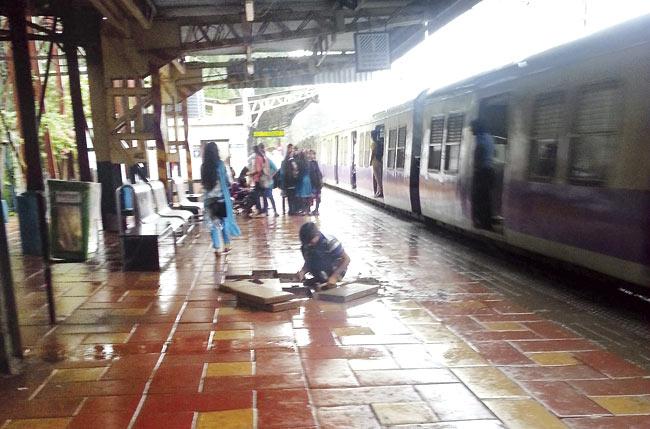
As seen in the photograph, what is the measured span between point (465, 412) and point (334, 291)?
2414mm

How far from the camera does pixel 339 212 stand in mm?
13359

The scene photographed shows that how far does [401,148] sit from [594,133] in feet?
21.7

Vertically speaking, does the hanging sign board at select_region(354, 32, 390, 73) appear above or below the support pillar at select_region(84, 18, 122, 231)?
above

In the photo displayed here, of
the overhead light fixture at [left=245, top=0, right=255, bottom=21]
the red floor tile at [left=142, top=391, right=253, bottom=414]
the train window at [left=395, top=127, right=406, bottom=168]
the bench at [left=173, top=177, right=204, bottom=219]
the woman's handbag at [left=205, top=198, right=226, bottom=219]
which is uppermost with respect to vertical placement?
the overhead light fixture at [left=245, top=0, right=255, bottom=21]

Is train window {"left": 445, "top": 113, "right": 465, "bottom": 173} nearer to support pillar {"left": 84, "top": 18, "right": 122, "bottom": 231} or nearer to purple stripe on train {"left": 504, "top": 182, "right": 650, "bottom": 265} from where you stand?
purple stripe on train {"left": 504, "top": 182, "right": 650, "bottom": 265}

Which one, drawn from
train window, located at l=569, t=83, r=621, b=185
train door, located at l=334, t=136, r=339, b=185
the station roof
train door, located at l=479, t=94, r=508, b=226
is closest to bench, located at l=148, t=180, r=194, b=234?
the station roof

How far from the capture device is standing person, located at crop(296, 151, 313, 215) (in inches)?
478

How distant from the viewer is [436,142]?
926cm

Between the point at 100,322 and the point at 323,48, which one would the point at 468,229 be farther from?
the point at 323,48

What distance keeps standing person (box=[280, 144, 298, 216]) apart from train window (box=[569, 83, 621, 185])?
7489mm

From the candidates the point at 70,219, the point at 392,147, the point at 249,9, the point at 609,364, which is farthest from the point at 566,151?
the point at 392,147

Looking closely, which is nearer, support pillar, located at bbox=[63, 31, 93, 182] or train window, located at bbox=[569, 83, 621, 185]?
train window, located at bbox=[569, 83, 621, 185]

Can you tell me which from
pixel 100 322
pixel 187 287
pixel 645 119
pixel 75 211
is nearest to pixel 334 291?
pixel 187 287

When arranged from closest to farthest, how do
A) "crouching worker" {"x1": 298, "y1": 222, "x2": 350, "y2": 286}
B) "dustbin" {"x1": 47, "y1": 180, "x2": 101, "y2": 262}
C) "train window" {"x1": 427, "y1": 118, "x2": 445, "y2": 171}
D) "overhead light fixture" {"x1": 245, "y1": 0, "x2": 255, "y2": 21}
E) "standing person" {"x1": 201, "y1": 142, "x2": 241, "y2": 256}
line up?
"dustbin" {"x1": 47, "y1": 180, "x2": 101, "y2": 262} → "crouching worker" {"x1": 298, "y1": 222, "x2": 350, "y2": 286} → "standing person" {"x1": 201, "y1": 142, "x2": 241, "y2": 256} → "overhead light fixture" {"x1": 245, "y1": 0, "x2": 255, "y2": 21} → "train window" {"x1": 427, "y1": 118, "x2": 445, "y2": 171}
